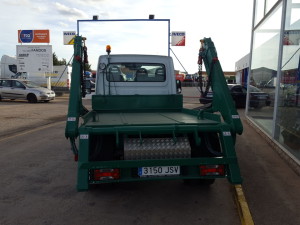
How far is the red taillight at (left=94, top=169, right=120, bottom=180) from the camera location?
3600mm

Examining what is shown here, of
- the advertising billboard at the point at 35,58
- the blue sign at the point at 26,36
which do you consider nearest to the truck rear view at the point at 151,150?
the advertising billboard at the point at 35,58

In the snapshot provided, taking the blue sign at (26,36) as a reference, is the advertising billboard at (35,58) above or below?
below

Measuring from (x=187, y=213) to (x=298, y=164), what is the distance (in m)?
2.67

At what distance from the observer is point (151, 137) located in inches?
155

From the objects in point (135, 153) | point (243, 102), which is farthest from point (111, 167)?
point (243, 102)

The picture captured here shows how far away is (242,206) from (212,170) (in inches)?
27.1

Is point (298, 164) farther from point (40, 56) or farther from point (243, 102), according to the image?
point (40, 56)

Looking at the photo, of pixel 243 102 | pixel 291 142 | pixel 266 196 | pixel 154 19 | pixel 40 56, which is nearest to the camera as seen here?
pixel 266 196

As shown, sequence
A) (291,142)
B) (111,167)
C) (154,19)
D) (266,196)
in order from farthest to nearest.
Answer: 1. (154,19)
2. (291,142)
3. (266,196)
4. (111,167)

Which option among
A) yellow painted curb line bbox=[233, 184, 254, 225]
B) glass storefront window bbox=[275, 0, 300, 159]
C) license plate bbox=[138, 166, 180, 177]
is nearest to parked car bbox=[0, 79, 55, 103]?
glass storefront window bbox=[275, 0, 300, 159]

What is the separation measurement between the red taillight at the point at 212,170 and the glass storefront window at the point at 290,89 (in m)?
2.58

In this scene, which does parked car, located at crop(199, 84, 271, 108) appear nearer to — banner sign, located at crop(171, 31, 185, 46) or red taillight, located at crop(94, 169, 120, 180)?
red taillight, located at crop(94, 169, 120, 180)

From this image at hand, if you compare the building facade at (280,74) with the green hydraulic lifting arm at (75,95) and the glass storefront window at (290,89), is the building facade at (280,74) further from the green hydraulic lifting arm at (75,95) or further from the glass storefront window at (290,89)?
the green hydraulic lifting arm at (75,95)

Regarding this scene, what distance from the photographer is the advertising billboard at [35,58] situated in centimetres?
2573
